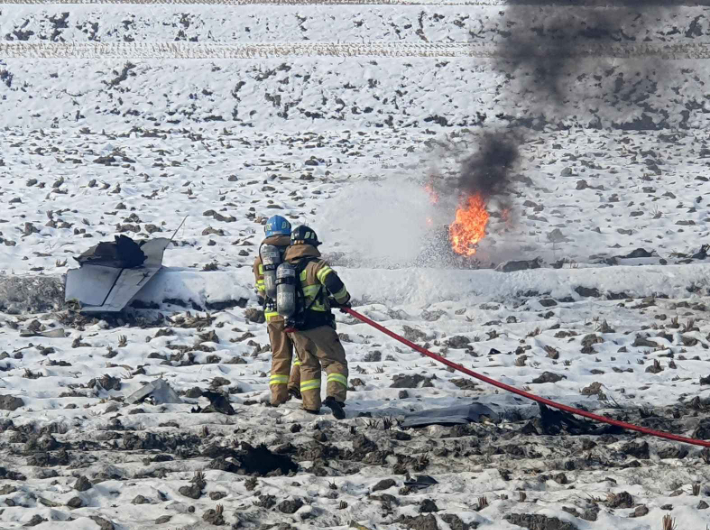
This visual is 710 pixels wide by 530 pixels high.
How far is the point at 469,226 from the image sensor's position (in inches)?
587

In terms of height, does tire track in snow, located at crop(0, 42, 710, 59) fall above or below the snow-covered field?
above

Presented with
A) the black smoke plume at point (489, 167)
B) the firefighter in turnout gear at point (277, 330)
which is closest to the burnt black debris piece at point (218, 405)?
the firefighter in turnout gear at point (277, 330)

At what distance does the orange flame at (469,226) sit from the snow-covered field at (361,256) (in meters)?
0.32

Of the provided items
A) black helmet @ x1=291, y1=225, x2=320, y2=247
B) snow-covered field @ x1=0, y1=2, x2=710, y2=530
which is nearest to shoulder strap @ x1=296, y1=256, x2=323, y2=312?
black helmet @ x1=291, y1=225, x2=320, y2=247

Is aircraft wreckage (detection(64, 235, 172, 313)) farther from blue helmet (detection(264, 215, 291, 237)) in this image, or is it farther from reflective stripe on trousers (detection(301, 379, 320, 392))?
reflective stripe on trousers (detection(301, 379, 320, 392))

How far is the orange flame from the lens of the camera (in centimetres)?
1425

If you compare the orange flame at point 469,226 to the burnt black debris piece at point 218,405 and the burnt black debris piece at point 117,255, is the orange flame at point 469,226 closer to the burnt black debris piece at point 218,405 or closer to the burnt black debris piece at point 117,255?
the burnt black debris piece at point 117,255

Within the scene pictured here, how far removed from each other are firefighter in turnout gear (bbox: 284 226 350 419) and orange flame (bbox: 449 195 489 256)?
19.3 feet

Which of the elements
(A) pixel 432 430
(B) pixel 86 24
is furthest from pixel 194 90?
(A) pixel 432 430

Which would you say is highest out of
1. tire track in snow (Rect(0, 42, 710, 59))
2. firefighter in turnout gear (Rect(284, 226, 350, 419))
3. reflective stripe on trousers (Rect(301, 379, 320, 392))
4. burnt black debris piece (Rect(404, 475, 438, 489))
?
tire track in snow (Rect(0, 42, 710, 59))

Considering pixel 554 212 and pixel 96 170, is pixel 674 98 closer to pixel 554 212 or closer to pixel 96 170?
pixel 554 212

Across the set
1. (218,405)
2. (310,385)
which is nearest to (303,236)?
(310,385)

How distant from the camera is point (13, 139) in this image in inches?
909

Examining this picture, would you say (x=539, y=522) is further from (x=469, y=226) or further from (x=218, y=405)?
(x=469, y=226)
